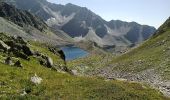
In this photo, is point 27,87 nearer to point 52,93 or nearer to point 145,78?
point 52,93

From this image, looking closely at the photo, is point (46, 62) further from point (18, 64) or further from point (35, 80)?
point (35, 80)

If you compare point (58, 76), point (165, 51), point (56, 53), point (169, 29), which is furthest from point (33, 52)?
point (169, 29)

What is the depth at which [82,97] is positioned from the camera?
34.0 metres

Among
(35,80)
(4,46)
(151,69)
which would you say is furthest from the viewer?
(151,69)

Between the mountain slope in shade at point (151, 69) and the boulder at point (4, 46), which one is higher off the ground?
the boulder at point (4, 46)

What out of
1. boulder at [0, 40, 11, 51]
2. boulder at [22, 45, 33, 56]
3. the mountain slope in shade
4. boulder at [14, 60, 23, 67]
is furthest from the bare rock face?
the mountain slope in shade

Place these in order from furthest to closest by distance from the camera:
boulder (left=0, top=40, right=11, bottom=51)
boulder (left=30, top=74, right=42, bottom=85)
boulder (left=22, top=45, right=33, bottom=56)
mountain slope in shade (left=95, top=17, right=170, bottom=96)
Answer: mountain slope in shade (left=95, top=17, right=170, bottom=96)
boulder (left=22, top=45, right=33, bottom=56)
boulder (left=0, top=40, right=11, bottom=51)
boulder (left=30, top=74, right=42, bottom=85)

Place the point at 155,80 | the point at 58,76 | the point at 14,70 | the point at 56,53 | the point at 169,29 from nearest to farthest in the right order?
the point at 14,70 < the point at 58,76 < the point at 155,80 < the point at 56,53 < the point at 169,29

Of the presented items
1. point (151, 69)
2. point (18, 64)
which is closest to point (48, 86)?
point (18, 64)

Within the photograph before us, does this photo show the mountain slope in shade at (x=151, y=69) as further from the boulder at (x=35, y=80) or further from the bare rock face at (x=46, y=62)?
the boulder at (x=35, y=80)

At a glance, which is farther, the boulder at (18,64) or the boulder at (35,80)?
the boulder at (18,64)

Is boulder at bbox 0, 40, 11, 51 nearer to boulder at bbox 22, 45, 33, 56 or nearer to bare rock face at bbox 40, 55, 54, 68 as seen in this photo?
boulder at bbox 22, 45, 33, 56

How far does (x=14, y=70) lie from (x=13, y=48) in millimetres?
11522

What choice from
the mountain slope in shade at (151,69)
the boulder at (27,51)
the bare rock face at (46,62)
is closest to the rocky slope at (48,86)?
the bare rock face at (46,62)
